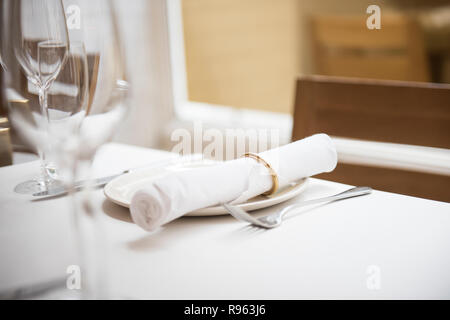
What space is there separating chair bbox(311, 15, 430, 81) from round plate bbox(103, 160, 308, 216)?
2648 millimetres

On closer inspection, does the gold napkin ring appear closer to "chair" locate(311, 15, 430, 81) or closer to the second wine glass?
the second wine glass

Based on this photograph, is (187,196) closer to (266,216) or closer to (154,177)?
(266,216)

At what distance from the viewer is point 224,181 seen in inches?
25.3

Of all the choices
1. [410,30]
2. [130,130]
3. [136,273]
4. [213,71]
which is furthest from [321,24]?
[136,273]

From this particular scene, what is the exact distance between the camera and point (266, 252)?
0.55 m

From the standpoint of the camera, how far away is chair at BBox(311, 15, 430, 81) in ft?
10.8

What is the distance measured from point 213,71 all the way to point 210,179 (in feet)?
7.68

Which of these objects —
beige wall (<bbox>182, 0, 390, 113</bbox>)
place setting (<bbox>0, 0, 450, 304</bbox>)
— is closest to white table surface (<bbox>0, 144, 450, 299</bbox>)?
place setting (<bbox>0, 0, 450, 304</bbox>)

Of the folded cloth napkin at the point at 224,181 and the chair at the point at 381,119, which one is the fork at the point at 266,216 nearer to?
the folded cloth napkin at the point at 224,181

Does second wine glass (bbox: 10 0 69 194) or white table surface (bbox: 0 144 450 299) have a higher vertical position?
second wine glass (bbox: 10 0 69 194)

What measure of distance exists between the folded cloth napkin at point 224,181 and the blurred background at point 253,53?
1.19m

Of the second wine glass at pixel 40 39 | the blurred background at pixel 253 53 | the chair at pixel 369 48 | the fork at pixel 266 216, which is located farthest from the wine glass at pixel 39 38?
the chair at pixel 369 48

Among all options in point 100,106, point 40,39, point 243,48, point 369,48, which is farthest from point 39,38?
point 369,48

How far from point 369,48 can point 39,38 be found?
309 cm
